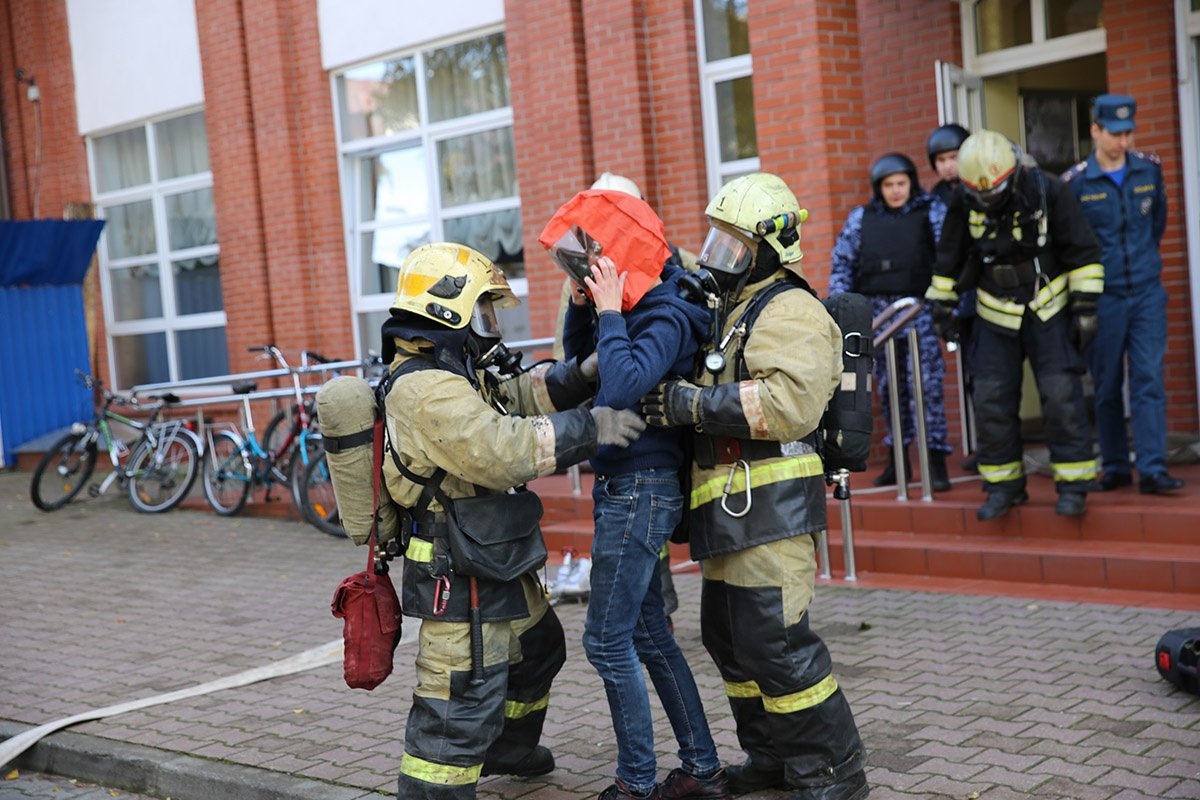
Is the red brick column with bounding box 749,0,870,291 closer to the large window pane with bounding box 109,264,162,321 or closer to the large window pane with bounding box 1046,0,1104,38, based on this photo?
the large window pane with bounding box 1046,0,1104,38

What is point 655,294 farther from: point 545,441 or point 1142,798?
point 1142,798

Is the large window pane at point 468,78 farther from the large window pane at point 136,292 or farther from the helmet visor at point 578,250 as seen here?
the helmet visor at point 578,250

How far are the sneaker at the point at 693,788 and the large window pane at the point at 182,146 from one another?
11359mm

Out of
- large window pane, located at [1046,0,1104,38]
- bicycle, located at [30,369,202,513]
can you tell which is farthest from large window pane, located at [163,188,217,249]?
large window pane, located at [1046,0,1104,38]

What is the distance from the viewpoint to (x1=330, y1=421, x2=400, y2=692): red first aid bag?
14.8 ft

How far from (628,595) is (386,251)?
925 centimetres

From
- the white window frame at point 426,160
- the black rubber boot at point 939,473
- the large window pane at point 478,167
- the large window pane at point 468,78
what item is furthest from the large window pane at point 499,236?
the black rubber boot at point 939,473

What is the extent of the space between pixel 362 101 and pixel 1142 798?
34.0ft

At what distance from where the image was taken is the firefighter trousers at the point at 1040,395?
7254 mm

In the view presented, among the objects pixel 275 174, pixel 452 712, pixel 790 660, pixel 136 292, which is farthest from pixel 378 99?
pixel 790 660

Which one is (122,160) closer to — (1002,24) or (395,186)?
(395,186)

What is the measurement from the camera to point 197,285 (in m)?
15.2

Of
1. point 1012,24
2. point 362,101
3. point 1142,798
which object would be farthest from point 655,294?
point 362,101

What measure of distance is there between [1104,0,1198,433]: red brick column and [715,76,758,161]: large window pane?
8.34ft
